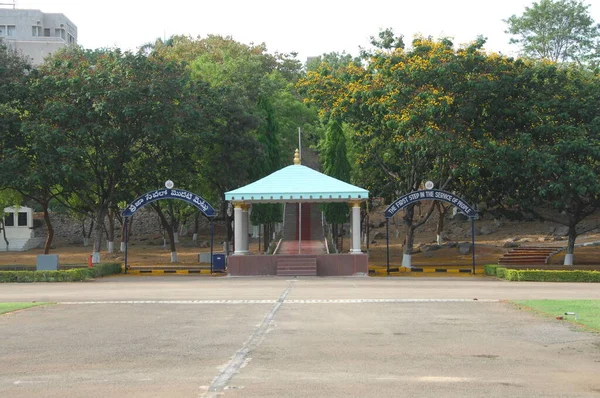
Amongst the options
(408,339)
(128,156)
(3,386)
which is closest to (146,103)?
(128,156)

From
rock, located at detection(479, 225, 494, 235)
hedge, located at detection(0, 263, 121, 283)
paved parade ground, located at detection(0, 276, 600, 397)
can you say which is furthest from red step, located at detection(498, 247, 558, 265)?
hedge, located at detection(0, 263, 121, 283)

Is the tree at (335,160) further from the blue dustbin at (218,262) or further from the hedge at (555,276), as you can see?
the hedge at (555,276)

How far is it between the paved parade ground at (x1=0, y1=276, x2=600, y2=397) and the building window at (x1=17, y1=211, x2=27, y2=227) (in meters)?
43.7

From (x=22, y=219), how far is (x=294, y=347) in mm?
57539

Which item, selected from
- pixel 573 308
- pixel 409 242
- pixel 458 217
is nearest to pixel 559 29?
pixel 458 217

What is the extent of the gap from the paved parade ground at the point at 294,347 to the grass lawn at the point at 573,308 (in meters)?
0.50

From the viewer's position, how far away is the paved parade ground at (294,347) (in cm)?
1067

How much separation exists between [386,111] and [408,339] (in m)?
25.2

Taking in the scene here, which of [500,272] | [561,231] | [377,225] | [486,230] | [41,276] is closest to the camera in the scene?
[41,276]

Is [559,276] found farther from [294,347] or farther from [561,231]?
[561,231]

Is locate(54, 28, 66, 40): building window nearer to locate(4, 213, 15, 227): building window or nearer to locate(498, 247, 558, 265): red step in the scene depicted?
locate(4, 213, 15, 227): building window

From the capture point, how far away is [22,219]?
220 feet

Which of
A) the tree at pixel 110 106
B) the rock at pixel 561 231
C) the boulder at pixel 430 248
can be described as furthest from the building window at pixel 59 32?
the rock at pixel 561 231

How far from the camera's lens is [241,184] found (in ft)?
157
